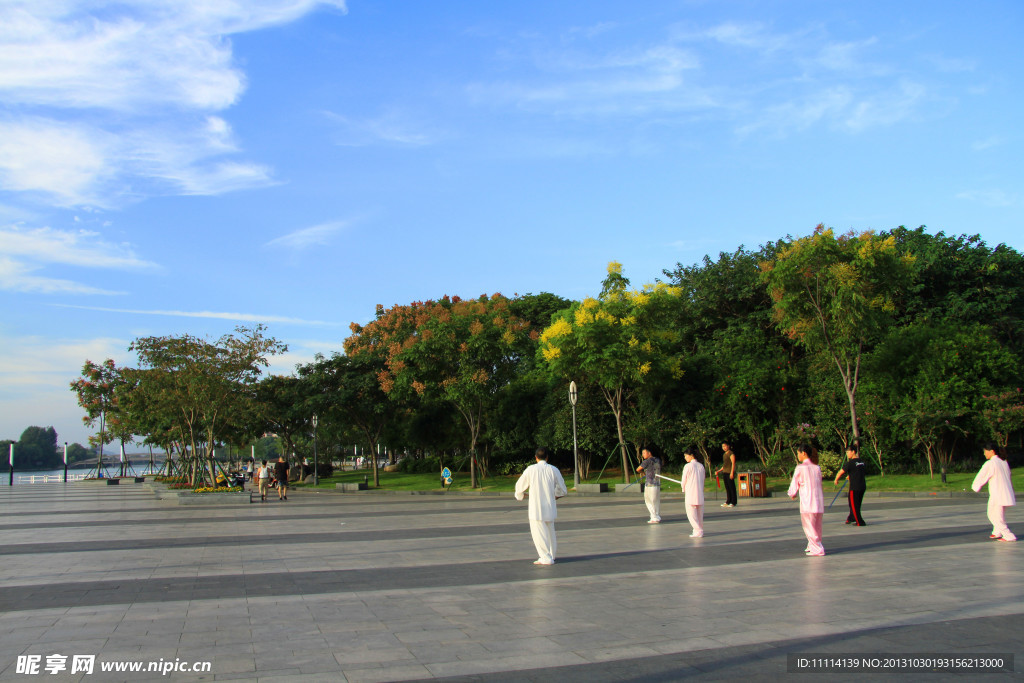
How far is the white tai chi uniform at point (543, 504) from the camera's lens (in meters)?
10.0

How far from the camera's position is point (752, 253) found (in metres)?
35.9

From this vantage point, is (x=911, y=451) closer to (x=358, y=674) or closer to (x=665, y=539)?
(x=665, y=539)

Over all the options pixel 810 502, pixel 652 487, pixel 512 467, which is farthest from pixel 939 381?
pixel 512 467

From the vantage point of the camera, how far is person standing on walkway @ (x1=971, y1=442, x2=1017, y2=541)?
11.1m

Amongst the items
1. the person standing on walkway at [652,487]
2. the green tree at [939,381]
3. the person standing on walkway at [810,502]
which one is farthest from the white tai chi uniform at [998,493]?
the green tree at [939,381]

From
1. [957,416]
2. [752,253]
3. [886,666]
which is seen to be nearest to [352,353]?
[752,253]

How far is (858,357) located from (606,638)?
67.5ft

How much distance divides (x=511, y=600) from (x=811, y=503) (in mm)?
4959

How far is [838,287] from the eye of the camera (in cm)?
2333

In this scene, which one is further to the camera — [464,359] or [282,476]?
[464,359]

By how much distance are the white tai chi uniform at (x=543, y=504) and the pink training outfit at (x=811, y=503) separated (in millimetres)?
3371

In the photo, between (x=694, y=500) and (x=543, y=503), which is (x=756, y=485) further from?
(x=543, y=503)

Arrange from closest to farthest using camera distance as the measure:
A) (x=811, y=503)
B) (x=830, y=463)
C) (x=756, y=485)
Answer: (x=811, y=503) < (x=756, y=485) < (x=830, y=463)

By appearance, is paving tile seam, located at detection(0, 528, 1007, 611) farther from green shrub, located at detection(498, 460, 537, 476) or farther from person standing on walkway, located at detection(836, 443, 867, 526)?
green shrub, located at detection(498, 460, 537, 476)
